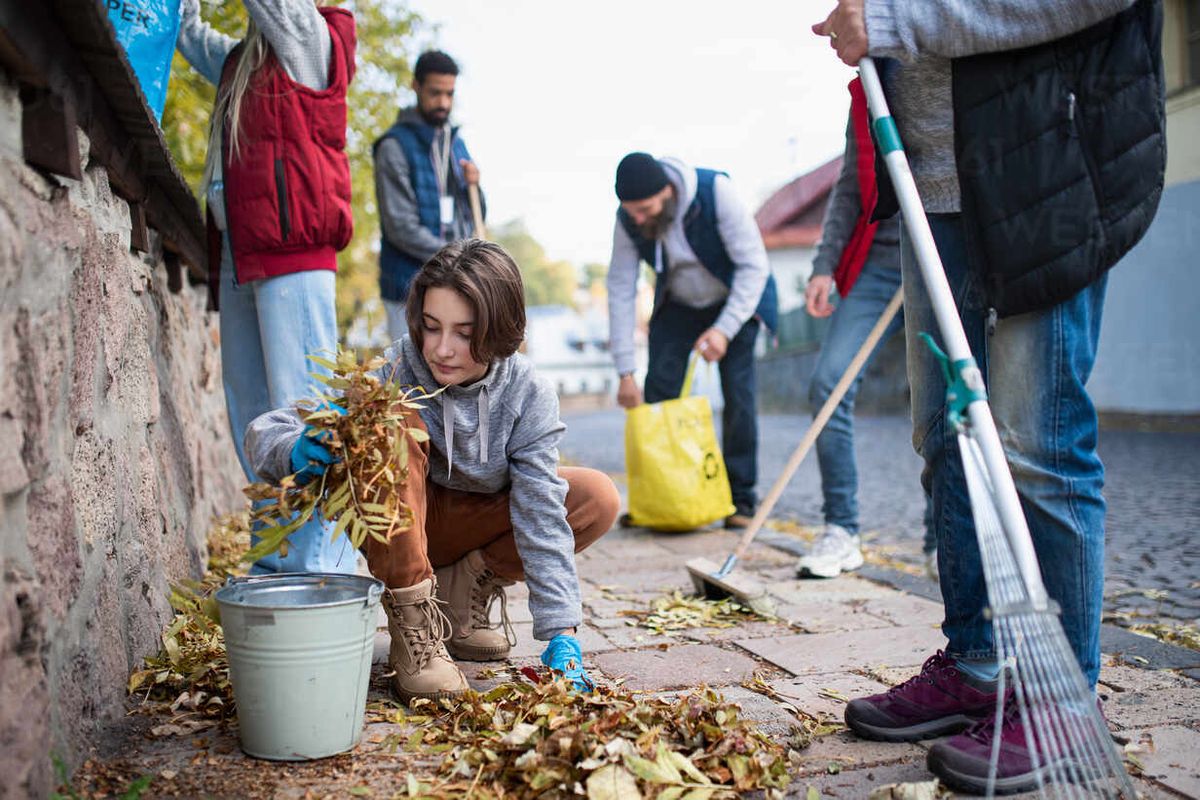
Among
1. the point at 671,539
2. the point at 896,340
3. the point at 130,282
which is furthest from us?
the point at 896,340

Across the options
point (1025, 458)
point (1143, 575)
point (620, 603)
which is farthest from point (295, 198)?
point (1143, 575)

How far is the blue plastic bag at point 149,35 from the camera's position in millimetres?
2883

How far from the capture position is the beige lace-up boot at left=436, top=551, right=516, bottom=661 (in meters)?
2.97

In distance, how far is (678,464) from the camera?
5.18m

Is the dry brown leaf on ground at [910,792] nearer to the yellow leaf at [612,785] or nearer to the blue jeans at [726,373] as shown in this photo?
the yellow leaf at [612,785]

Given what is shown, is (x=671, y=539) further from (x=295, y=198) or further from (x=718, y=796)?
(x=718, y=796)

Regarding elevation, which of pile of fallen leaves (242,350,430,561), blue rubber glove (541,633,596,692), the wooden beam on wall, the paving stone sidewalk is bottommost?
the paving stone sidewalk

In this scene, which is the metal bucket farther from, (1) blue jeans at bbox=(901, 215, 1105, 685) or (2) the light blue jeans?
(2) the light blue jeans

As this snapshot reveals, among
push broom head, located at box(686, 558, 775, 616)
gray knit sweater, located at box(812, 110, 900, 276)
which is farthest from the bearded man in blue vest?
push broom head, located at box(686, 558, 775, 616)

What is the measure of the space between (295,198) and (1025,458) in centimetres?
220

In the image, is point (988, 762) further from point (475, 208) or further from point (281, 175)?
point (475, 208)

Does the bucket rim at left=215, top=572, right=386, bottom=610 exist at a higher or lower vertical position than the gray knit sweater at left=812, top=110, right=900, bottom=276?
lower

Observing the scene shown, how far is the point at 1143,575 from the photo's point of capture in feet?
13.0

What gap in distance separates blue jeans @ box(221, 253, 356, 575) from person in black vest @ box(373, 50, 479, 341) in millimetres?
1387
